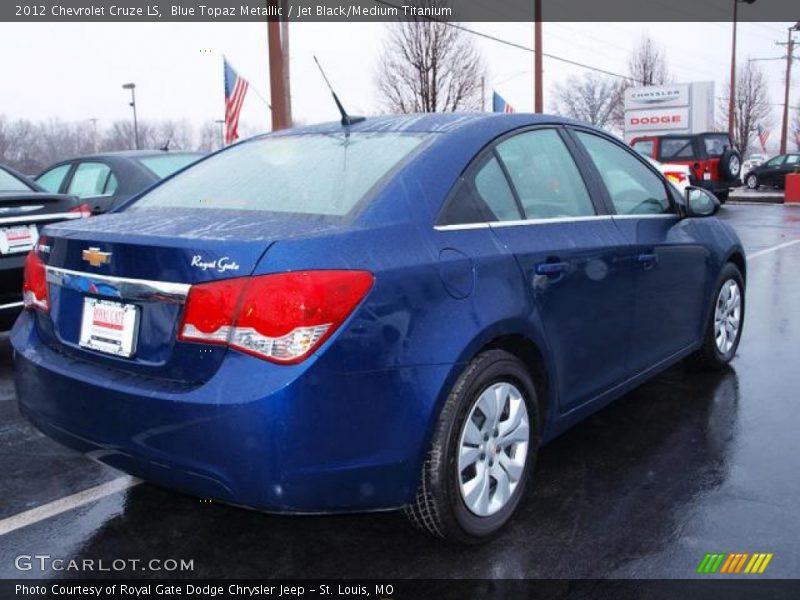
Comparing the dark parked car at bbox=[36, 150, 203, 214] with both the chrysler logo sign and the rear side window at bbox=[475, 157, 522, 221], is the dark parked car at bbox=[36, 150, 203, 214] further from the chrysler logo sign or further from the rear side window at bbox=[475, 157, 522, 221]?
the chrysler logo sign

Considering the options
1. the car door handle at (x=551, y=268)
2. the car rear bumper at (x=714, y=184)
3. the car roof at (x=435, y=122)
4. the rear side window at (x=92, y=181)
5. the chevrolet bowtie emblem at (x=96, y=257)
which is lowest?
the car rear bumper at (x=714, y=184)

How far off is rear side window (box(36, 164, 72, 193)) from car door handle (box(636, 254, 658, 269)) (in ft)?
21.9

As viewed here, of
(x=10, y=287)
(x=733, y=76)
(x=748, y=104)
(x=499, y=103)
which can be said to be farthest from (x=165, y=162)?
(x=748, y=104)

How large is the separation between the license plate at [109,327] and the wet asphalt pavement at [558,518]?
805mm

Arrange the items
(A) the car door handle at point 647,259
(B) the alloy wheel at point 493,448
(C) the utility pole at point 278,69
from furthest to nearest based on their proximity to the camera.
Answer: (C) the utility pole at point 278,69 < (A) the car door handle at point 647,259 < (B) the alloy wheel at point 493,448

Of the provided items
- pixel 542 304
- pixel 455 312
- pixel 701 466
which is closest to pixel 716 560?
pixel 701 466

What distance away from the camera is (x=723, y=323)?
484 cm

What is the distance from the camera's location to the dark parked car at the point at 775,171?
90.0 feet

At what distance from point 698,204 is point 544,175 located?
1448mm

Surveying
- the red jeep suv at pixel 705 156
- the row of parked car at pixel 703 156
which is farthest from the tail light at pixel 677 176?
the red jeep suv at pixel 705 156

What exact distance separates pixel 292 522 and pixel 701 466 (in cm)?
185

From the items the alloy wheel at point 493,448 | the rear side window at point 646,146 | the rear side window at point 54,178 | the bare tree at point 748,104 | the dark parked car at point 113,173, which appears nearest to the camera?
the alloy wheel at point 493,448

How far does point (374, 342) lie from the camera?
7.52 ft

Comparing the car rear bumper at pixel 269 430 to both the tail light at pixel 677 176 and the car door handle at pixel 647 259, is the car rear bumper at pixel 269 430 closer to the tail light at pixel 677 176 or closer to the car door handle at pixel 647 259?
the car door handle at pixel 647 259
